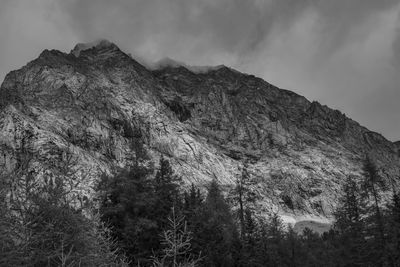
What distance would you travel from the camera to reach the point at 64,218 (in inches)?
487

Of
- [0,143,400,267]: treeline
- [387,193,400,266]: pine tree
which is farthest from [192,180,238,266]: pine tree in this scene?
[387,193,400,266]: pine tree

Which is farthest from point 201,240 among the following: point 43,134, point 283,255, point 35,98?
point 35,98

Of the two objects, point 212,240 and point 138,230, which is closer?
point 138,230

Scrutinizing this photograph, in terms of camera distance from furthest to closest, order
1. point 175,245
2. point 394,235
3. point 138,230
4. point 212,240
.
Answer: point 394,235 → point 212,240 → point 138,230 → point 175,245

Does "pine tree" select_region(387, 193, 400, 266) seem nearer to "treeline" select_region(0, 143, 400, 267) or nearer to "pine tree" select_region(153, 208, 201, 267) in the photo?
"treeline" select_region(0, 143, 400, 267)

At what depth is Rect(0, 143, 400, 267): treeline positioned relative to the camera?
11211 millimetres

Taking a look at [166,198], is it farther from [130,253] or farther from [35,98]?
[35,98]

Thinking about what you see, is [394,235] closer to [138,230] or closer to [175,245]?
[138,230]

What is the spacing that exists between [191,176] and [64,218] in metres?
143

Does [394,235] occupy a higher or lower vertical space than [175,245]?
higher

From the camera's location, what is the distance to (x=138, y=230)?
26266 millimetres

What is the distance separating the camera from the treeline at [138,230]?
36.8 ft

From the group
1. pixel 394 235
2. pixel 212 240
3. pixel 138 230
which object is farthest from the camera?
pixel 394 235

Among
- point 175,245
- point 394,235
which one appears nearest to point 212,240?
point 394,235
